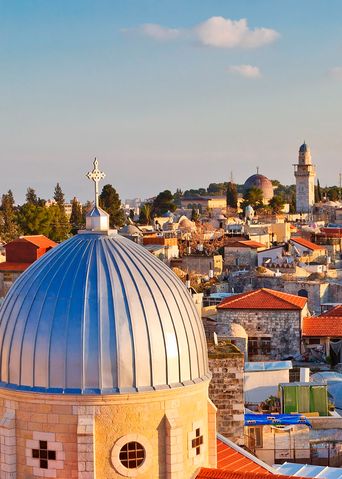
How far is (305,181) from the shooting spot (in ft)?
351

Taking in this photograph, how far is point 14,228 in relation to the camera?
72500mm

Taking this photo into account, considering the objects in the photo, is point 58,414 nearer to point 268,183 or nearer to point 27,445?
point 27,445

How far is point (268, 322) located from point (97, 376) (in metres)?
23.4

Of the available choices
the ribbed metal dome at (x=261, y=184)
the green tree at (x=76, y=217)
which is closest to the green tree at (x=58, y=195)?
the green tree at (x=76, y=217)

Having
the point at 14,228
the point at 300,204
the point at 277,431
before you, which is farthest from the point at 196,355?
the point at 300,204

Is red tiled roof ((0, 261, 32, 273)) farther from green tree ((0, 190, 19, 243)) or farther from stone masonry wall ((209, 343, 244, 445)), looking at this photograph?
stone masonry wall ((209, 343, 244, 445))

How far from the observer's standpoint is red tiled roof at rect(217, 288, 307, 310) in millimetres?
32938

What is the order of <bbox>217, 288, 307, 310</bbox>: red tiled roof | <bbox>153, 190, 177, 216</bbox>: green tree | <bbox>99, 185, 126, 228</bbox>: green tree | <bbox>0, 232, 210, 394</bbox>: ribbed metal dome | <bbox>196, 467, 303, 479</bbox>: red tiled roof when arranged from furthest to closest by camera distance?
<bbox>153, 190, 177, 216</bbox>: green tree → <bbox>99, 185, 126, 228</bbox>: green tree → <bbox>217, 288, 307, 310</bbox>: red tiled roof → <bbox>196, 467, 303, 479</bbox>: red tiled roof → <bbox>0, 232, 210, 394</bbox>: ribbed metal dome

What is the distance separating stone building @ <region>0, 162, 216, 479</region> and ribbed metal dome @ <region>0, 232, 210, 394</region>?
0.04ft

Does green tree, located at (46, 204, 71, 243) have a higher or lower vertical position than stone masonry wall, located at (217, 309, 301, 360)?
higher

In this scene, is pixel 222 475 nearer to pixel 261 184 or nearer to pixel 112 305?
pixel 112 305

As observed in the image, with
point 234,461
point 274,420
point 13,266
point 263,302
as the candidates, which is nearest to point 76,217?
→ point 13,266

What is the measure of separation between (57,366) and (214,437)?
2477 mm

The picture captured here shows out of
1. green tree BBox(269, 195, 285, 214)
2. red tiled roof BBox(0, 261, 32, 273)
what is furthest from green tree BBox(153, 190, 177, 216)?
red tiled roof BBox(0, 261, 32, 273)
